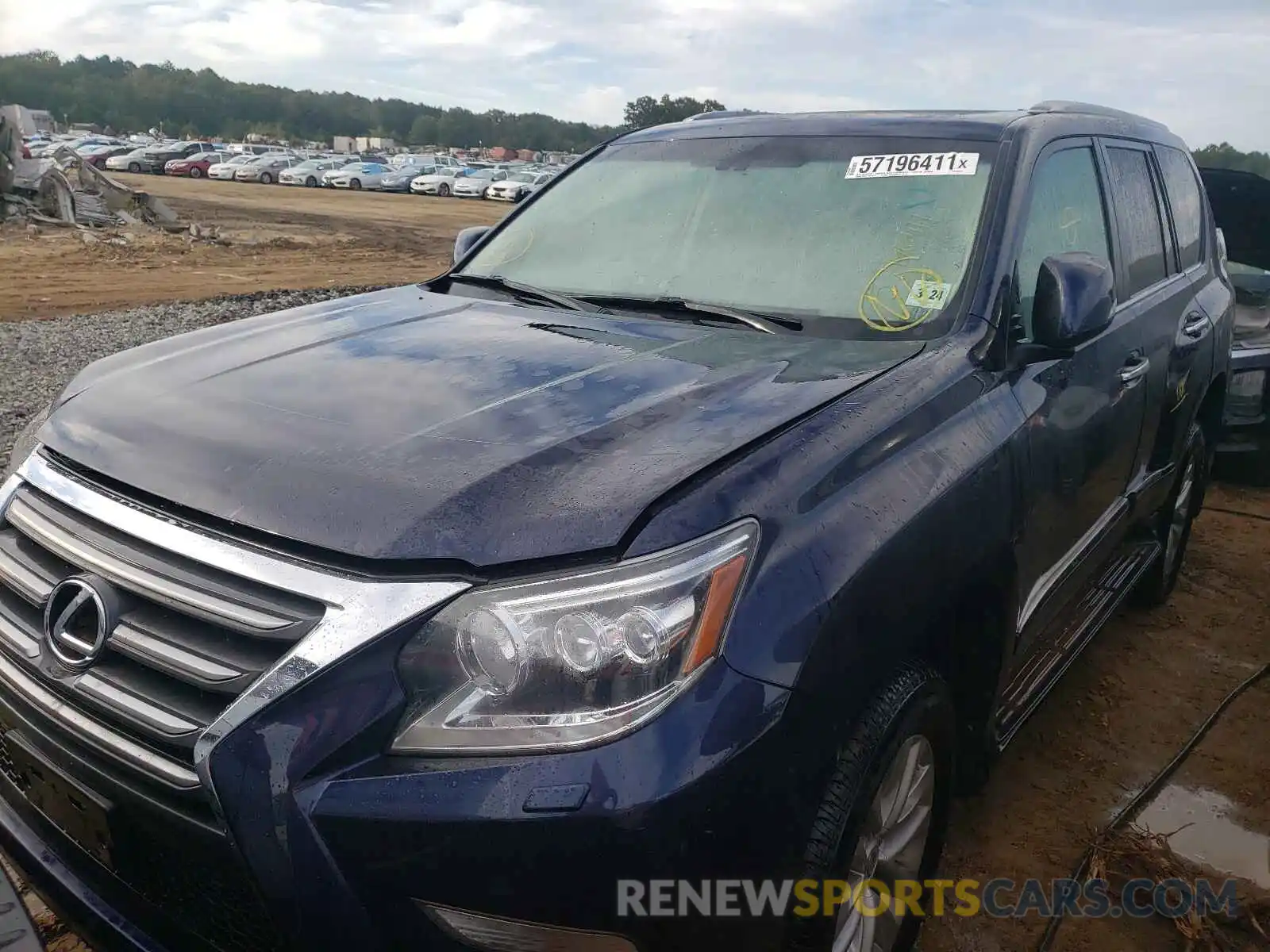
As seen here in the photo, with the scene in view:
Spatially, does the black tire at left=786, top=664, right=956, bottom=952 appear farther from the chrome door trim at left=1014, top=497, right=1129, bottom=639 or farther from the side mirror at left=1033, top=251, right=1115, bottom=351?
the side mirror at left=1033, top=251, right=1115, bottom=351

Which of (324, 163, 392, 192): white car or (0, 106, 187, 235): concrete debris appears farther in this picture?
(324, 163, 392, 192): white car

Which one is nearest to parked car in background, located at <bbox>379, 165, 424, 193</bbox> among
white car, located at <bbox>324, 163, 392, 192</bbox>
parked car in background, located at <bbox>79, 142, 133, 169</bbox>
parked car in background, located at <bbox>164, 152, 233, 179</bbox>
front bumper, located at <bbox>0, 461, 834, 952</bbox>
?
white car, located at <bbox>324, 163, 392, 192</bbox>

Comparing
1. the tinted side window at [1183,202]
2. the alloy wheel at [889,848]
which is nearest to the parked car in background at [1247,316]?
the tinted side window at [1183,202]

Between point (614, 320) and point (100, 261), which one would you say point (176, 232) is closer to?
point (100, 261)

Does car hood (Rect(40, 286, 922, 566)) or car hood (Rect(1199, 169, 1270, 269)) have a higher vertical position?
car hood (Rect(1199, 169, 1270, 269))

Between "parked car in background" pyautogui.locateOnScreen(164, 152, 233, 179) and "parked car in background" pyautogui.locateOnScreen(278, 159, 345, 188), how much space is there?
434 cm

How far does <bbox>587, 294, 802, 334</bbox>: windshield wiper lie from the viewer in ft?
9.02

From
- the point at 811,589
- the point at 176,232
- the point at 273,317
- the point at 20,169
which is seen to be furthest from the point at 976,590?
the point at 20,169

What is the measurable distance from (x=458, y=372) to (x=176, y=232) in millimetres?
23134

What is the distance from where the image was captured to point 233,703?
159 centimetres

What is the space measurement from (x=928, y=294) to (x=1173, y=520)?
2.62 metres

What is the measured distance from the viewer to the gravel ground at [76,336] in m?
7.15

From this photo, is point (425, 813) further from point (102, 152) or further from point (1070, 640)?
point (102, 152)

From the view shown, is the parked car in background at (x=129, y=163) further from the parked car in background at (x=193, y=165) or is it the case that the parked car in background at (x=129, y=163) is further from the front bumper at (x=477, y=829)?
the front bumper at (x=477, y=829)
